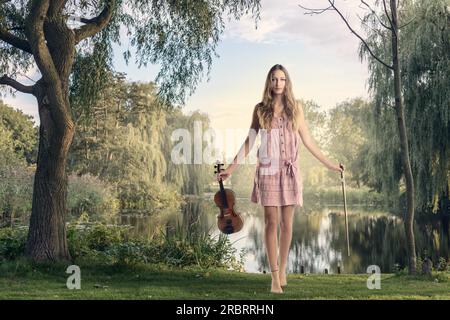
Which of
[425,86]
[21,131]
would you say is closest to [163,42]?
[425,86]

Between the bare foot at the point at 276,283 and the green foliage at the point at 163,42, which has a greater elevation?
the green foliage at the point at 163,42

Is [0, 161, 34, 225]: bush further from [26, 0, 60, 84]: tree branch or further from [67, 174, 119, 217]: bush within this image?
[26, 0, 60, 84]: tree branch

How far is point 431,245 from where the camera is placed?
11992 mm

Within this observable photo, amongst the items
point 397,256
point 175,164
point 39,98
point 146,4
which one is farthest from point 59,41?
point 175,164

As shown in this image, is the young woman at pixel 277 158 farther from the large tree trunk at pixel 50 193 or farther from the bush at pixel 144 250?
the large tree trunk at pixel 50 193

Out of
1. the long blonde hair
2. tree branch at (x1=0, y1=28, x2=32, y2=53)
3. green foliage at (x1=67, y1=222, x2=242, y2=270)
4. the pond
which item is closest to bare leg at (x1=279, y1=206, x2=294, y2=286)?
the long blonde hair

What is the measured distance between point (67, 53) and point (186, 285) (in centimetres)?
324

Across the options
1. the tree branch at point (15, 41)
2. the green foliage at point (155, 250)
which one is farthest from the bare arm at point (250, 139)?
the tree branch at point (15, 41)

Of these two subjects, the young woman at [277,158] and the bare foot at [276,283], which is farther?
the bare foot at [276,283]

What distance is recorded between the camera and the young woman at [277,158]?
403 cm

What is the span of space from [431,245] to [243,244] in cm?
411

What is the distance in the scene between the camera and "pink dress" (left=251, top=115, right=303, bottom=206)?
13.2 ft

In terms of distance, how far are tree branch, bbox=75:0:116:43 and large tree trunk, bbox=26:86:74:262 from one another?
887 millimetres
